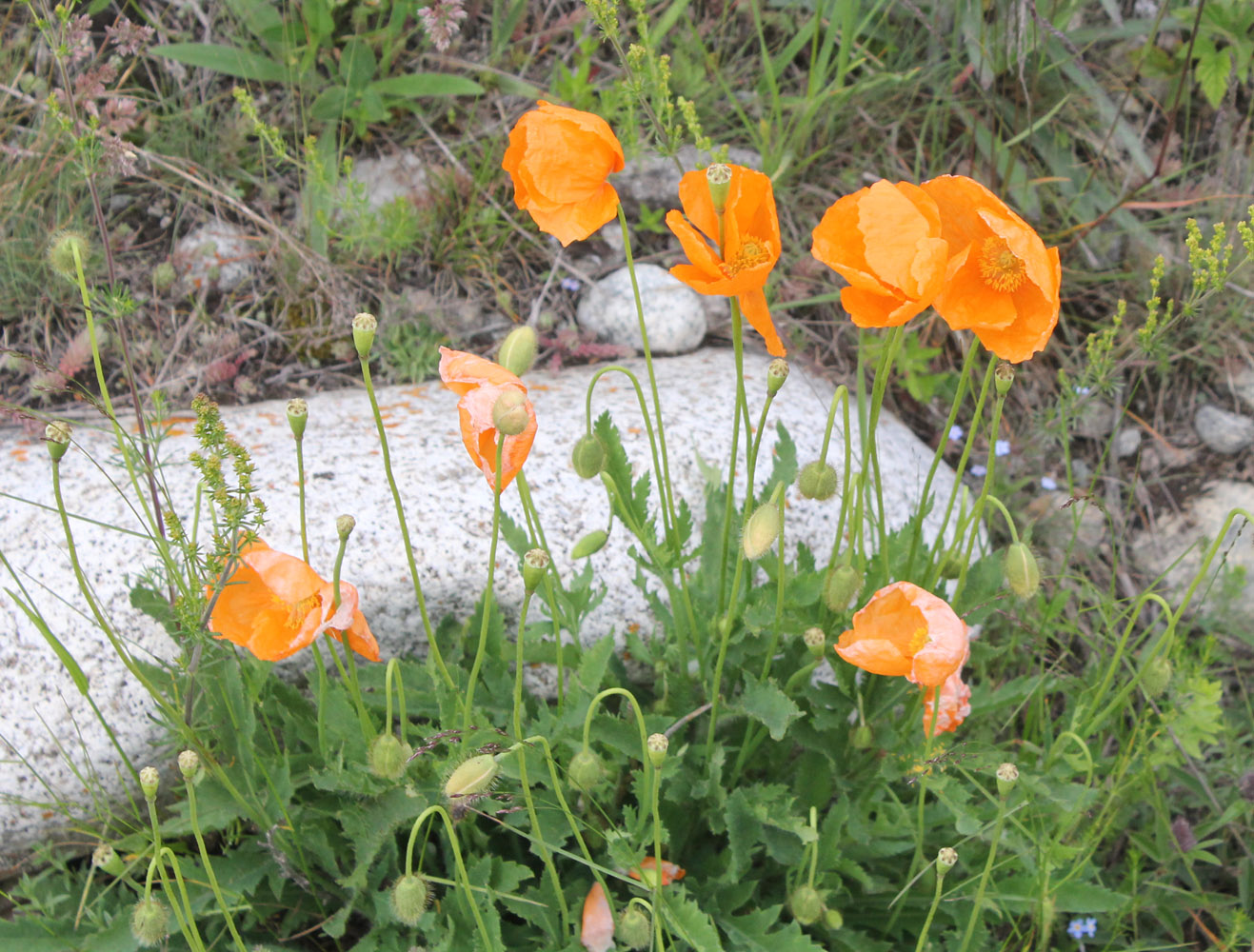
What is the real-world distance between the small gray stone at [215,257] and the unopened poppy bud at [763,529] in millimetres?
2010

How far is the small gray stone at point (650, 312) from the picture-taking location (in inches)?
118

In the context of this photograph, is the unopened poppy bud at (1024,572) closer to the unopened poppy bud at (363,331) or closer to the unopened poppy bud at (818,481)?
the unopened poppy bud at (818,481)

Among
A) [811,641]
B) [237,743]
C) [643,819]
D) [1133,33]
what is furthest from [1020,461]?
[237,743]

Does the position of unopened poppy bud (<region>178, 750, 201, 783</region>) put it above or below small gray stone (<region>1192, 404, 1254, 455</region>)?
above

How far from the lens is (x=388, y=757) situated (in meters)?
1.49

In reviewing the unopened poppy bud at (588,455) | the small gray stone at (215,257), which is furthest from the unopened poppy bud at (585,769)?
the small gray stone at (215,257)

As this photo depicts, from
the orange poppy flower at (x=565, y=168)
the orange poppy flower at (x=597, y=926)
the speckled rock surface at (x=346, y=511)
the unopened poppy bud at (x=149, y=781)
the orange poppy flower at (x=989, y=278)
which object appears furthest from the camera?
the speckled rock surface at (x=346, y=511)

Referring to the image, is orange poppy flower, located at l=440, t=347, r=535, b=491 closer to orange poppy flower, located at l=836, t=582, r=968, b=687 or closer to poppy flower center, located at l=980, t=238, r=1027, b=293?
orange poppy flower, located at l=836, t=582, r=968, b=687

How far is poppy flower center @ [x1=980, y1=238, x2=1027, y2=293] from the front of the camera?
4.56 feet

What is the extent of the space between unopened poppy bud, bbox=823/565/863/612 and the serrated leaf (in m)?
0.16

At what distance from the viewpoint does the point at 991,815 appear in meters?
1.88

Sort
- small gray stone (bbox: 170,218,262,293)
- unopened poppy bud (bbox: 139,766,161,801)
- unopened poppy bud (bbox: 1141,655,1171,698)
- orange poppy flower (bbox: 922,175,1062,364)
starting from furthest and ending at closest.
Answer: small gray stone (bbox: 170,218,262,293), unopened poppy bud (bbox: 1141,655,1171,698), orange poppy flower (bbox: 922,175,1062,364), unopened poppy bud (bbox: 139,766,161,801)

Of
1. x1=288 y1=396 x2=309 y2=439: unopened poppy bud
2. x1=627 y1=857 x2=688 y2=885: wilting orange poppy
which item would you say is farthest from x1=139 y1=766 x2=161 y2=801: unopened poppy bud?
x1=627 y1=857 x2=688 y2=885: wilting orange poppy

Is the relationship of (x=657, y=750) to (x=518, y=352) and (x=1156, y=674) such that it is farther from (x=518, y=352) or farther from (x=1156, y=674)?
(x=1156, y=674)
